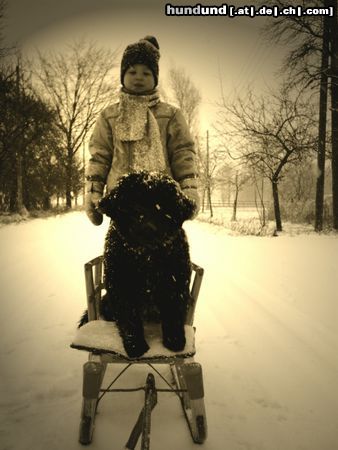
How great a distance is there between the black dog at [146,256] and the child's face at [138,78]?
87cm

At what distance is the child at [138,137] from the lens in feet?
6.46

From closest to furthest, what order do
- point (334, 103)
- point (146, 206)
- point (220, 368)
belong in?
point (146, 206) < point (220, 368) < point (334, 103)

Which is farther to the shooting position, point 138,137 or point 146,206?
point 138,137

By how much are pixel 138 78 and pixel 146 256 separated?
1.25 metres

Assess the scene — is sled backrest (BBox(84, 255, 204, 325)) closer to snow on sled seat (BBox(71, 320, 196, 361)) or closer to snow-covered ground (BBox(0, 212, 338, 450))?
snow on sled seat (BBox(71, 320, 196, 361))

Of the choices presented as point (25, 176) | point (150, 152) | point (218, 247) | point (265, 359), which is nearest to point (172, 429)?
point (265, 359)

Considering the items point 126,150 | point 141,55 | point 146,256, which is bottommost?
point 146,256

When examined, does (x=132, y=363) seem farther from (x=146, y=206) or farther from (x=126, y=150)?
(x=126, y=150)

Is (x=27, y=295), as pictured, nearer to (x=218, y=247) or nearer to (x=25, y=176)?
(x=218, y=247)

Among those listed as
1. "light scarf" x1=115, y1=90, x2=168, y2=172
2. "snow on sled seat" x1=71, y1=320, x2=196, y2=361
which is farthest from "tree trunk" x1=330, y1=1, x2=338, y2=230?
"snow on sled seat" x1=71, y1=320, x2=196, y2=361

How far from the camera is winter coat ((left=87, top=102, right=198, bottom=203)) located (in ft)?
6.64

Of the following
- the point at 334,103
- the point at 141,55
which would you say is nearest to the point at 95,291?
the point at 141,55

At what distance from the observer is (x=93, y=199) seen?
2.00 metres

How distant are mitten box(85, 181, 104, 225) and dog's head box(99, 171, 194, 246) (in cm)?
48
